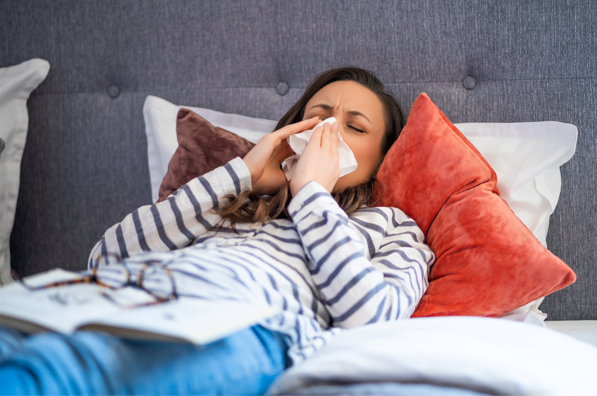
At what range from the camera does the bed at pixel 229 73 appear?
50.5 inches

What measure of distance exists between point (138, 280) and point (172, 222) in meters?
0.30

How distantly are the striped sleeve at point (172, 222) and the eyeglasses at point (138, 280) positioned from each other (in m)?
0.22

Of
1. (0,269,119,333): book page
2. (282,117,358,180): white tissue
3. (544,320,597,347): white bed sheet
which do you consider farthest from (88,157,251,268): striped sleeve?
(544,320,597,347): white bed sheet

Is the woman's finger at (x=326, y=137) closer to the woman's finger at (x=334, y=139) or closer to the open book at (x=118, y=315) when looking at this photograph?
the woman's finger at (x=334, y=139)

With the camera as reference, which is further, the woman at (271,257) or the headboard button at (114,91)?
the headboard button at (114,91)

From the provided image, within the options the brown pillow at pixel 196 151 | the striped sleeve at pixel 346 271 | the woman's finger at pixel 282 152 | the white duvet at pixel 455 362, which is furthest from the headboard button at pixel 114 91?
the white duvet at pixel 455 362

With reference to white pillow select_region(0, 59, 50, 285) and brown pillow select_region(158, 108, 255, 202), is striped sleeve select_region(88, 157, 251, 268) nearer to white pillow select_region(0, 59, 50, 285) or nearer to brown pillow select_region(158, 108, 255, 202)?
brown pillow select_region(158, 108, 255, 202)

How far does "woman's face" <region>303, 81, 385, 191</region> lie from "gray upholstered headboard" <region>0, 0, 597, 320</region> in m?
0.19

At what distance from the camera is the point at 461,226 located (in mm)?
1014

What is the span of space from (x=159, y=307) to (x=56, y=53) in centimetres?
131

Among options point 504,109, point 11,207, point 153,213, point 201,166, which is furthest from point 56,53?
point 504,109

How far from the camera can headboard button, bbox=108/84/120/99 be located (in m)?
1.47

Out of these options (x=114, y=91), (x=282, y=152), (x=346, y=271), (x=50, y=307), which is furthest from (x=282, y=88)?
(x=50, y=307)

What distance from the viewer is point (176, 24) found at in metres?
1.43
